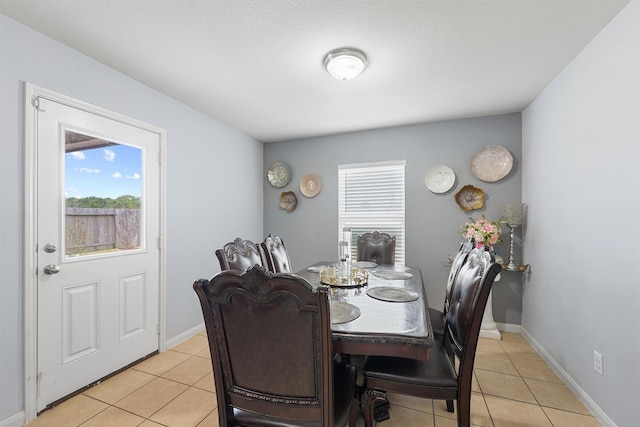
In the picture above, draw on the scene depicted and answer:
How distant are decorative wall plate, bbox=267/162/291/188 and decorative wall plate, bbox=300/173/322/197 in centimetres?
26

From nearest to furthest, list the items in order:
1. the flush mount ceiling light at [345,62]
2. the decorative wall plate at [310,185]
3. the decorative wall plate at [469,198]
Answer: the flush mount ceiling light at [345,62], the decorative wall plate at [469,198], the decorative wall plate at [310,185]

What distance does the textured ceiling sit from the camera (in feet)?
5.07

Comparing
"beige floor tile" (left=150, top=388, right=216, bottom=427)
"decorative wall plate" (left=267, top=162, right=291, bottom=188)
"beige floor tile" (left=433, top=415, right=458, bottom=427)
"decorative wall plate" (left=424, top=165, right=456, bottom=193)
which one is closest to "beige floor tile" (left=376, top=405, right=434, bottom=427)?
"beige floor tile" (left=433, top=415, right=458, bottom=427)

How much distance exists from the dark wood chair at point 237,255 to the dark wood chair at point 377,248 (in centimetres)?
135

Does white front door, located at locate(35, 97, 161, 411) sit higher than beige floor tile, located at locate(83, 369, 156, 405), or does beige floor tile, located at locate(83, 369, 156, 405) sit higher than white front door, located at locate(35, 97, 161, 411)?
white front door, located at locate(35, 97, 161, 411)

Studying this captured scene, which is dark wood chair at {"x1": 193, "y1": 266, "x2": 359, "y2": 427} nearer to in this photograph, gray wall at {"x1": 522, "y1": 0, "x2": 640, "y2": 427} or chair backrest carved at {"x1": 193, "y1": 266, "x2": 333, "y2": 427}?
chair backrest carved at {"x1": 193, "y1": 266, "x2": 333, "y2": 427}

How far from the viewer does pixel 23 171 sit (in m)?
1.70

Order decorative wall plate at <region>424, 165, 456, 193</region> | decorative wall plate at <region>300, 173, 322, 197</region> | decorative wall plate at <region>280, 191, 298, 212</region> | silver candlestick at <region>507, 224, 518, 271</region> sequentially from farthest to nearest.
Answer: decorative wall plate at <region>280, 191, 298, 212</region> < decorative wall plate at <region>300, 173, 322, 197</region> < decorative wall plate at <region>424, 165, 456, 193</region> < silver candlestick at <region>507, 224, 518, 271</region>

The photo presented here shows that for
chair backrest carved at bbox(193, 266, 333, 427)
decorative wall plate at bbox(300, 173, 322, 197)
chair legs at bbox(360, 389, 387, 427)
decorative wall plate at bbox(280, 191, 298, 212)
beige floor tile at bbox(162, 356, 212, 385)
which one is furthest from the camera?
decorative wall plate at bbox(280, 191, 298, 212)

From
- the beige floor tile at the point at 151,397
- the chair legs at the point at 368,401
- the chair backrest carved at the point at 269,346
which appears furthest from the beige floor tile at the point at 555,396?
the beige floor tile at the point at 151,397

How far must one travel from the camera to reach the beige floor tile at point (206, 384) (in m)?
2.05

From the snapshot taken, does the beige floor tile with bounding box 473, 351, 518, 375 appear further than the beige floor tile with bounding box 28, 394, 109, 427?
Yes

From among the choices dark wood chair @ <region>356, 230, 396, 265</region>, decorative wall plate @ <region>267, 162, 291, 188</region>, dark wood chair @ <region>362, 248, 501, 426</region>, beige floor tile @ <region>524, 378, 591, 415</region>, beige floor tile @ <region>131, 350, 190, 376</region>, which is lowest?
beige floor tile @ <region>131, 350, 190, 376</region>

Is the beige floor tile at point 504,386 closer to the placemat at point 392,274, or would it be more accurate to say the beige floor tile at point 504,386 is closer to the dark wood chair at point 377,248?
the placemat at point 392,274
